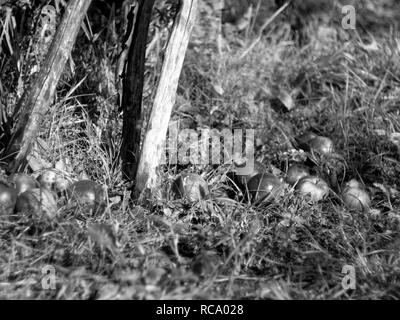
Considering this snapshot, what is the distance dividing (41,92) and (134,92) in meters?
0.55

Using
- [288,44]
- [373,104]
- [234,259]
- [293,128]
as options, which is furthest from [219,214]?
[288,44]

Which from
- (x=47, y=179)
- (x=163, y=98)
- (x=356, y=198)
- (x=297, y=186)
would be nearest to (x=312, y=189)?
(x=297, y=186)

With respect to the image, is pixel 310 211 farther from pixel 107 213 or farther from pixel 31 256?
pixel 31 256

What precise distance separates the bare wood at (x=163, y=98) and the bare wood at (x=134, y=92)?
0.38ft

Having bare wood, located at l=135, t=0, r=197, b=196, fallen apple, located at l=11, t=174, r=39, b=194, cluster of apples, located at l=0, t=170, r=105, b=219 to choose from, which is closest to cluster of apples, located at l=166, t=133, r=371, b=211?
bare wood, located at l=135, t=0, r=197, b=196

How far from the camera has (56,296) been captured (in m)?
2.70

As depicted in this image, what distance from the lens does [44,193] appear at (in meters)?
3.17

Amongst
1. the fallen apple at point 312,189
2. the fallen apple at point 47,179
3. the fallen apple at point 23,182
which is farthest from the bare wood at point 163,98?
the fallen apple at point 312,189

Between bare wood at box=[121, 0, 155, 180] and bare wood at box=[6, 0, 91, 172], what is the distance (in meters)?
0.33

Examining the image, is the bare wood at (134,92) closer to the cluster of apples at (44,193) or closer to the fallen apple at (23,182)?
the cluster of apples at (44,193)

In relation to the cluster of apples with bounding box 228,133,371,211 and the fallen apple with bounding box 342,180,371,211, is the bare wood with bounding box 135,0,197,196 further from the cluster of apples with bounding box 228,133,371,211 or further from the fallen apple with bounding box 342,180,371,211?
the fallen apple with bounding box 342,180,371,211

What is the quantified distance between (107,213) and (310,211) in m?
1.20

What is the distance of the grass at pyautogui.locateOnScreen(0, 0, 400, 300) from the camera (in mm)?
2832
